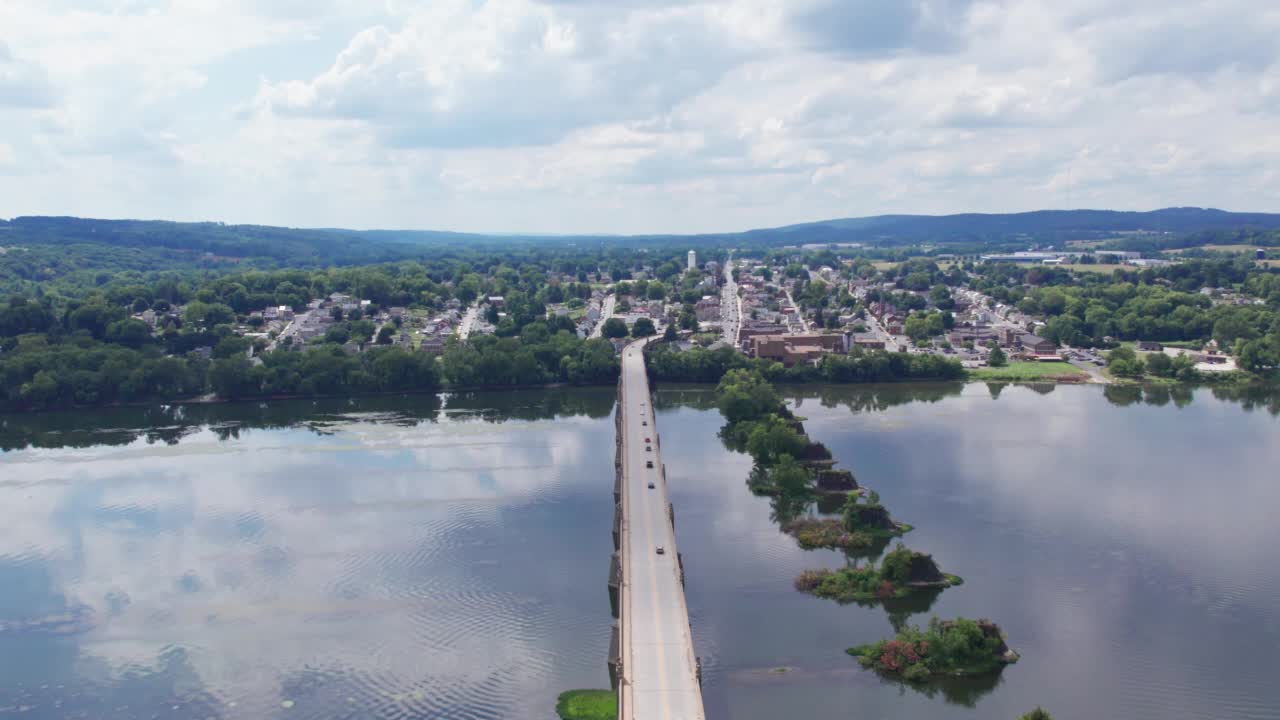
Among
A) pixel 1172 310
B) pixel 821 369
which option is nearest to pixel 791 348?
pixel 821 369

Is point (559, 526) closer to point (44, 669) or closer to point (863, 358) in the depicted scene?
point (44, 669)

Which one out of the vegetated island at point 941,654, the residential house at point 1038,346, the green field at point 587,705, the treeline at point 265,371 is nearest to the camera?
the green field at point 587,705

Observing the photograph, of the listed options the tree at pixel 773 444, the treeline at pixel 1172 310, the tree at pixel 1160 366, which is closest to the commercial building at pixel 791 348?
the tree at pixel 1160 366

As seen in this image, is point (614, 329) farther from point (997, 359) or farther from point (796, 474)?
point (796, 474)

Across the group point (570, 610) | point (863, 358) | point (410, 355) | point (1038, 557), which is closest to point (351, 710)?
point (570, 610)

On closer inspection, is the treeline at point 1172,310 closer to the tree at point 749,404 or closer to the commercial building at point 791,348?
the commercial building at point 791,348

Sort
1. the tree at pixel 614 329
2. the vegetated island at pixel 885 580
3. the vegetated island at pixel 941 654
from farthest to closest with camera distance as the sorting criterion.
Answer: the tree at pixel 614 329
the vegetated island at pixel 885 580
the vegetated island at pixel 941 654

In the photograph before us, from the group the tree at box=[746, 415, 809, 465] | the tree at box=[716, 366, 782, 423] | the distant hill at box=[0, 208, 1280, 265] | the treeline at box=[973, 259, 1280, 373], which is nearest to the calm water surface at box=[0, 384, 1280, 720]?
the tree at box=[716, 366, 782, 423]
